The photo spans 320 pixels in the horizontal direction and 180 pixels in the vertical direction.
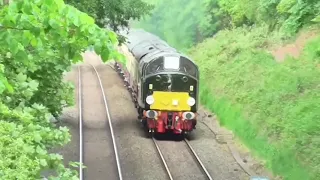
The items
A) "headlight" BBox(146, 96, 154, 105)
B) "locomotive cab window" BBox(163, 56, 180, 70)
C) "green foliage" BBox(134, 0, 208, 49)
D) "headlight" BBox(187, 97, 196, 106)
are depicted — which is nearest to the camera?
"headlight" BBox(146, 96, 154, 105)

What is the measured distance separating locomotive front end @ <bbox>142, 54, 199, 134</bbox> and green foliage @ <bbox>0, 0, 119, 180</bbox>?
814cm

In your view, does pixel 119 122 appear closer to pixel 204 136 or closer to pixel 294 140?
pixel 204 136

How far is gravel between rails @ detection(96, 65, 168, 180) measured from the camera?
51.9 ft

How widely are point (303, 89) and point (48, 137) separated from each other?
14.2m

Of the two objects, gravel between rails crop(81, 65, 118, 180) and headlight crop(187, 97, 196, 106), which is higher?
headlight crop(187, 97, 196, 106)

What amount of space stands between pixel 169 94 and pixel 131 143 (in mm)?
2080

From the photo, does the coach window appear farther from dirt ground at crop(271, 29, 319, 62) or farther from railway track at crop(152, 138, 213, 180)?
dirt ground at crop(271, 29, 319, 62)

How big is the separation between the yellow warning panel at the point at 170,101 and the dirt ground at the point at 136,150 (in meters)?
1.20

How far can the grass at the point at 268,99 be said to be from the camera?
15447 mm

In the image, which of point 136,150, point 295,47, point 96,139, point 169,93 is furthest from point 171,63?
point 295,47

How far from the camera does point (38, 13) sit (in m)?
3.55

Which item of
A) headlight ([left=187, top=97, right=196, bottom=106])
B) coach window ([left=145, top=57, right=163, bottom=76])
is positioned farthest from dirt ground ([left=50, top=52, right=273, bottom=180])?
coach window ([left=145, top=57, right=163, bottom=76])

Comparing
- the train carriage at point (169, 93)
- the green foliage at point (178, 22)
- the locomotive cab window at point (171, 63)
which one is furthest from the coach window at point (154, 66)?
the green foliage at point (178, 22)

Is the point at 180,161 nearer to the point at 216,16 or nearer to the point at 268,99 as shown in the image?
the point at 268,99
